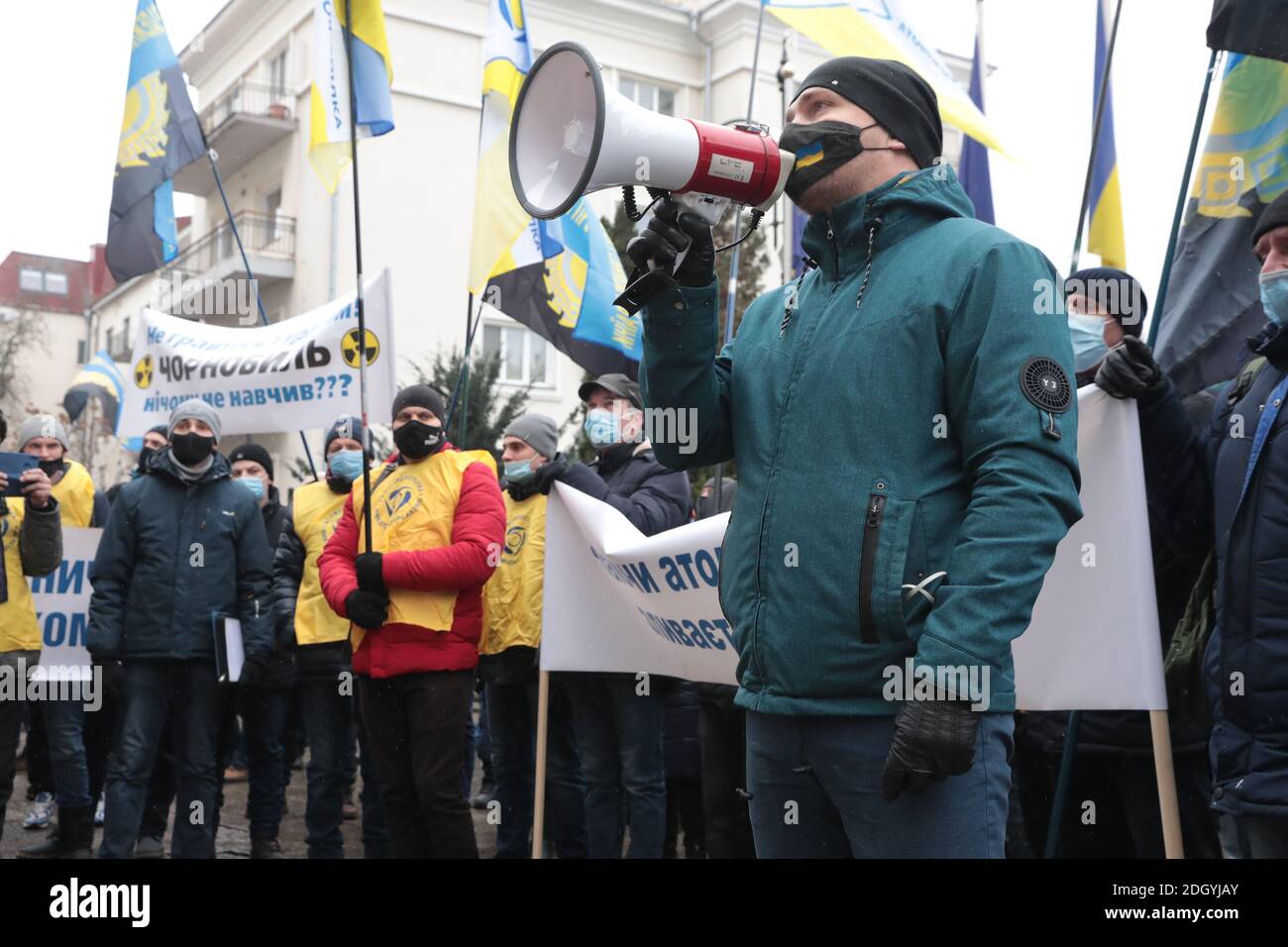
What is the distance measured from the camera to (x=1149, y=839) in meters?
4.10

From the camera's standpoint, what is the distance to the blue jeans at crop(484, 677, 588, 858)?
620cm

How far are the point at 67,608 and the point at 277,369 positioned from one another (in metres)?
1.73

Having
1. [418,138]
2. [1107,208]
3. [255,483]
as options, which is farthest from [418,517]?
[418,138]

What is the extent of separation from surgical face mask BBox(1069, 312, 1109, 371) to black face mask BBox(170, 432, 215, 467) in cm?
400

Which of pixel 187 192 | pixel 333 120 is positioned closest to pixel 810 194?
pixel 333 120

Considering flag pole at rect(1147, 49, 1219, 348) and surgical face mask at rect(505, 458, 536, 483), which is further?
surgical face mask at rect(505, 458, 536, 483)

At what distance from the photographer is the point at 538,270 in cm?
750

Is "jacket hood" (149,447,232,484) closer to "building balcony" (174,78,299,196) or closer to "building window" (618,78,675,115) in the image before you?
"building balcony" (174,78,299,196)

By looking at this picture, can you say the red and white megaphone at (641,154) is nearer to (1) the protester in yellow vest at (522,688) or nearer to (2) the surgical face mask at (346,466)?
(1) the protester in yellow vest at (522,688)

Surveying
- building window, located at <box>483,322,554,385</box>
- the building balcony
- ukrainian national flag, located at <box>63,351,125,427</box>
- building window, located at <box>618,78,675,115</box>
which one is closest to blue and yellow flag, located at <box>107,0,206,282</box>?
ukrainian national flag, located at <box>63,351,125,427</box>

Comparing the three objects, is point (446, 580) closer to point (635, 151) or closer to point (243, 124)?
point (635, 151)

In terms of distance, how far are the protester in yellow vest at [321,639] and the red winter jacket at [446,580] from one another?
4.02 ft

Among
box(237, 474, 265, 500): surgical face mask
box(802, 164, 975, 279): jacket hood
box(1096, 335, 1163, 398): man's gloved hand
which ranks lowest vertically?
box(1096, 335, 1163, 398): man's gloved hand
